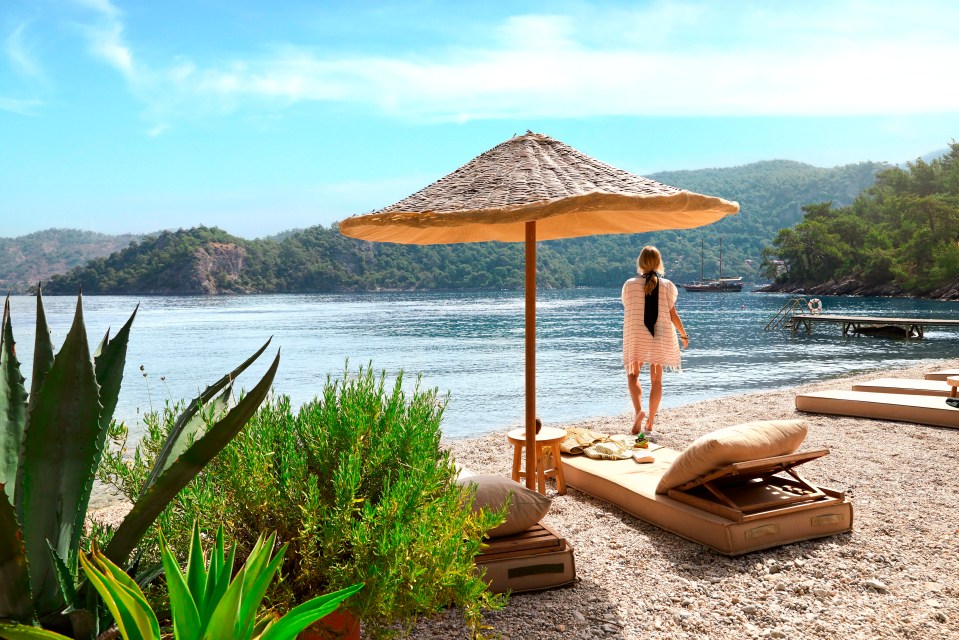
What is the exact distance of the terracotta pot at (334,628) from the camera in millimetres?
2248

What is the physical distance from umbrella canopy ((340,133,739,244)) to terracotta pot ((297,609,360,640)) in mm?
1754

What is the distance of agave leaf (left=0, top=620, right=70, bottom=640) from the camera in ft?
4.89

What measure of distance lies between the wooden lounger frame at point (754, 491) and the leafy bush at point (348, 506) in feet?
6.05

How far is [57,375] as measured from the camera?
5.48ft

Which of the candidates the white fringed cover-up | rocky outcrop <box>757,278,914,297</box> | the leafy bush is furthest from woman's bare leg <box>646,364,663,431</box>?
rocky outcrop <box>757,278,914,297</box>

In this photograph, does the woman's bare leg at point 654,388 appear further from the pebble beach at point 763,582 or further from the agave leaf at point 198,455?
the agave leaf at point 198,455

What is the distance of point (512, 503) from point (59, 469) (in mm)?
2145

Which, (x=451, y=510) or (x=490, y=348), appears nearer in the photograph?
(x=451, y=510)

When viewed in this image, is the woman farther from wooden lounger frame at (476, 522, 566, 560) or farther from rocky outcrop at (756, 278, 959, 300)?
rocky outcrop at (756, 278, 959, 300)

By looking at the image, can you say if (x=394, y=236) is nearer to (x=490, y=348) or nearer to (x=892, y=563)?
(x=892, y=563)

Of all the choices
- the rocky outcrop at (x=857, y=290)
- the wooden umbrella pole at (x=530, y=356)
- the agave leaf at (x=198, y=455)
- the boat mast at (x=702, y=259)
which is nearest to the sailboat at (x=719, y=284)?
the boat mast at (x=702, y=259)

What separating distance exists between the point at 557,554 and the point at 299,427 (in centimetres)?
149

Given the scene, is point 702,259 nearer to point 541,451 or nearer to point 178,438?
point 541,451

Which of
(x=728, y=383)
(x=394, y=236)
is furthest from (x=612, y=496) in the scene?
(x=728, y=383)
